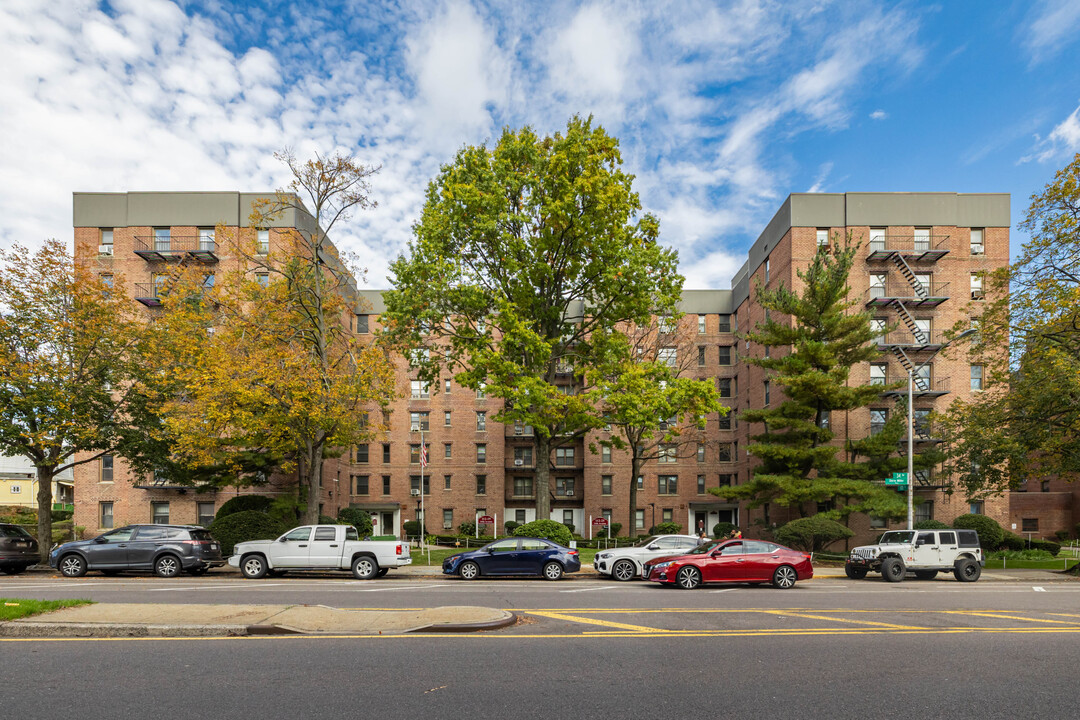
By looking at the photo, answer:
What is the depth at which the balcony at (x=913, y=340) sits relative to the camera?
1401 inches

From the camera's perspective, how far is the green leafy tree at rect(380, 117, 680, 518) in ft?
81.0

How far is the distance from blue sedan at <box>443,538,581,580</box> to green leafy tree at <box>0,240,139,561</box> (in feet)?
48.6

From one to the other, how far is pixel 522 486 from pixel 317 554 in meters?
28.9

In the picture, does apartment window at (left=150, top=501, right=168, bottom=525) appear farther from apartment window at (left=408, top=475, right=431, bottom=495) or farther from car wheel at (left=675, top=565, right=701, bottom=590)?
car wheel at (left=675, top=565, right=701, bottom=590)

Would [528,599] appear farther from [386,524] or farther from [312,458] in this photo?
[386,524]

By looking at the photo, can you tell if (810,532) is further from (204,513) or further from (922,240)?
(204,513)

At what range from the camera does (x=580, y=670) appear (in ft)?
26.1

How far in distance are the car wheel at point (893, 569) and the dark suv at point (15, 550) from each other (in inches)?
1113

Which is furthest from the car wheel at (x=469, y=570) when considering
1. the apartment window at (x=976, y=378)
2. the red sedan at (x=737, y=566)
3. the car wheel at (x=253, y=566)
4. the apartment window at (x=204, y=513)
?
the apartment window at (x=976, y=378)

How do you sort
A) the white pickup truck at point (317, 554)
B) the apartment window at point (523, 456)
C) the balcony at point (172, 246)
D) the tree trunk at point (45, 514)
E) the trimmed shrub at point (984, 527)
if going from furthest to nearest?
the apartment window at point (523, 456)
the balcony at point (172, 246)
the trimmed shrub at point (984, 527)
the tree trunk at point (45, 514)
the white pickup truck at point (317, 554)

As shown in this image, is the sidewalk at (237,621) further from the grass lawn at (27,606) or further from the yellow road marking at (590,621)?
the yellow road marking at (590,621)

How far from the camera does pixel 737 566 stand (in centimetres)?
1792

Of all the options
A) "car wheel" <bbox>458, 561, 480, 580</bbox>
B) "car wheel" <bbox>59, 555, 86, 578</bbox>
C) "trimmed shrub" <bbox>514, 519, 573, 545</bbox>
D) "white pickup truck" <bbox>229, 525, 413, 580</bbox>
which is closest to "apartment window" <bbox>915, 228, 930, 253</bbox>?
"trimmed shrub" <bbox>514, 519, 573, 545</bbox>

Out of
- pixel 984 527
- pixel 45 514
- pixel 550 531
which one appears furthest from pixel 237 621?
pixel 984 527
